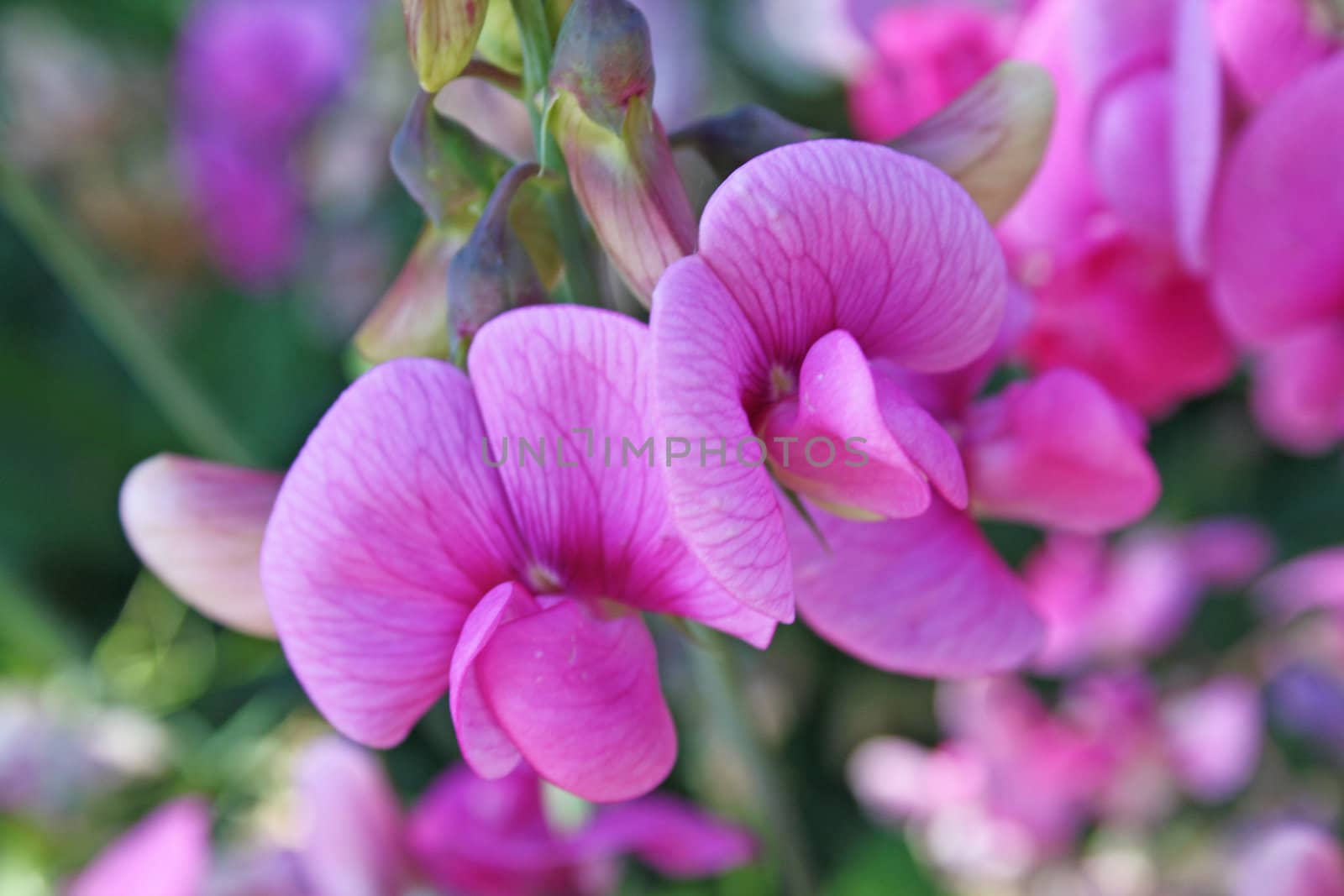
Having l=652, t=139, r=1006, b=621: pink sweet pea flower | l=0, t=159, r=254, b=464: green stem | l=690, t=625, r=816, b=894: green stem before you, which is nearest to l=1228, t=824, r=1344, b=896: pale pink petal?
l=690, t=625, r=816, b=894: green stem

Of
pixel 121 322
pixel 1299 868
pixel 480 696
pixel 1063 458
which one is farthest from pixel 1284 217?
pixel 121 322

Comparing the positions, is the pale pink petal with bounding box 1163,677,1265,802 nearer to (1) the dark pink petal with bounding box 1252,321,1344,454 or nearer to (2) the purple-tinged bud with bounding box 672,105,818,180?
(1) the dark pink petal with bounding box 1252,321,1344,454

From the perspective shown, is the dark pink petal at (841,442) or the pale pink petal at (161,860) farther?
the pale pink petal at (161,860)

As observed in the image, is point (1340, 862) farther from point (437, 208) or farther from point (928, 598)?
point (437, 208)

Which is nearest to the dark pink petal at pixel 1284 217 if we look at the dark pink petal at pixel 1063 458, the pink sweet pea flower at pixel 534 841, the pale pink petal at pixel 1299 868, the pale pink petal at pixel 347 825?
the dark pink petal at pixel 1063 458

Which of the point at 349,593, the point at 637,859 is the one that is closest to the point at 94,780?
the point at 637,859

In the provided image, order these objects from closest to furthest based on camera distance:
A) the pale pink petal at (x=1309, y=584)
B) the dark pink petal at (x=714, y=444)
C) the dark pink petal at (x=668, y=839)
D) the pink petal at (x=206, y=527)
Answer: the dark pink petal at (x=714, y=444), the pink petal at (x=206, y=527), the dark pink petal at (x=668, y=839), the pale pink petal at (x=1309, y=584)

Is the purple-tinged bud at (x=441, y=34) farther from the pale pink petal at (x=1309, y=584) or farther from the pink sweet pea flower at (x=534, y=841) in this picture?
the pale pink petal at (x=1309, y=584)

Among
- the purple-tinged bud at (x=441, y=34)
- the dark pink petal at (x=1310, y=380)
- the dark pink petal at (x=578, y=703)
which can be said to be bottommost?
the dark pink petal at (x=1310, y=380)
